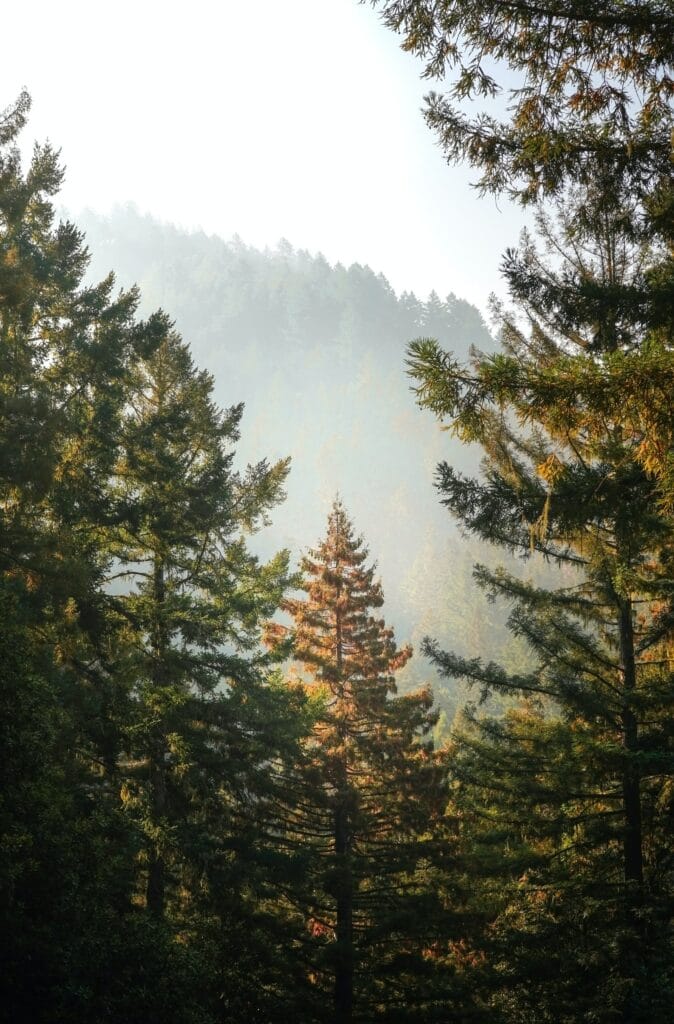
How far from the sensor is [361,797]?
44.8ft

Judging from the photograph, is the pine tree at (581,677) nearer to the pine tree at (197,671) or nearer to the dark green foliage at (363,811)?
the dark green foliage at (363,811)

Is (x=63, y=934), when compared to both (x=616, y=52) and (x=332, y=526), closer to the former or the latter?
(x=616, y=52)

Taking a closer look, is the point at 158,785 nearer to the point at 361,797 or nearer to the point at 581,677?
the point at 361,797

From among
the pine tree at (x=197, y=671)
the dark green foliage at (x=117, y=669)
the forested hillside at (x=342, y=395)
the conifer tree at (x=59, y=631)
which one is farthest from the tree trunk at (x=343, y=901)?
the forested hillside at (x=342, y=395)

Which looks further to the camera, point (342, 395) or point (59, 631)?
point (342, 395)

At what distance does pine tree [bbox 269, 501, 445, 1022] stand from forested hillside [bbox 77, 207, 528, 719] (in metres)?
71.4

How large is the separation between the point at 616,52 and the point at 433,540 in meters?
116

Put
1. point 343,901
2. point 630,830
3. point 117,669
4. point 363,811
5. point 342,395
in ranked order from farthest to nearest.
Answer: point 342,395, point 363,811, point 343,901, point 117,669, point 630,830

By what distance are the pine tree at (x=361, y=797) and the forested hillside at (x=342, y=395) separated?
7139cm

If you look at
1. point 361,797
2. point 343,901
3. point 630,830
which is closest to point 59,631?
point 361,797

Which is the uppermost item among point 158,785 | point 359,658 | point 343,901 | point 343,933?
point 359,658

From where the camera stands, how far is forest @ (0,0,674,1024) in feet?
16.0

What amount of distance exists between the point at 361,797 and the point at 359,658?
3.41m

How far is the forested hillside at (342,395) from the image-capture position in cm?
11038
